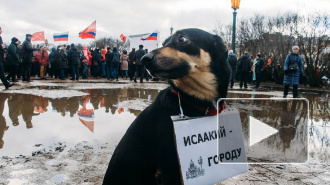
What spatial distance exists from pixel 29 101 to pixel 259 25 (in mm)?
24733

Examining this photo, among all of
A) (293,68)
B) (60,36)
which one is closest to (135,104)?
(293,68)

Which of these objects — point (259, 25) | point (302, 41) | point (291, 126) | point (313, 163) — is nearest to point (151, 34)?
point (302, 41)

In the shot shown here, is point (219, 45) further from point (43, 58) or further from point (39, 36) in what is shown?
point (39, 36)

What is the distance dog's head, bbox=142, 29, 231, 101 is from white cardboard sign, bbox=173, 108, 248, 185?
24 cm

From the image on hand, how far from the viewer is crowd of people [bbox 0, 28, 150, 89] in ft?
41.2

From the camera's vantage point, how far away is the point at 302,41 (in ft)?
59.5

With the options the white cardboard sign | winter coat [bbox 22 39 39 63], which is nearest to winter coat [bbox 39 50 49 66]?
winter coat [bbox 22 39 39 63]

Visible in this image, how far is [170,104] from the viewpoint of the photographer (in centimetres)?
211

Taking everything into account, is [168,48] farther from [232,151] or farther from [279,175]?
[279,175]

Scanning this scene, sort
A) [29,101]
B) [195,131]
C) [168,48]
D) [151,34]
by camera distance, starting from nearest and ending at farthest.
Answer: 1. [195,131]
2. [168,48]
3. [29,101]
4. [151,34]

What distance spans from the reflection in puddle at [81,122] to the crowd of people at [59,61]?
13.3ft

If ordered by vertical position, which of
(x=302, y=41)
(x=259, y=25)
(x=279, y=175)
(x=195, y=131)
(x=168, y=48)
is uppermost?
(x=259, y=25)

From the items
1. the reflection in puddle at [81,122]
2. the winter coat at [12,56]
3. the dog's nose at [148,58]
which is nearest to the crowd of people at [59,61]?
the winter coat at [12,56]

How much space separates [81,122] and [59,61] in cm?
1219
